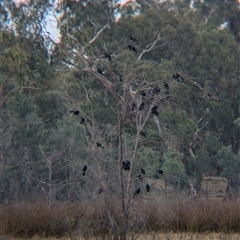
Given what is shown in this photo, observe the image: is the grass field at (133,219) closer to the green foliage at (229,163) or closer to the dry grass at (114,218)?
the dry grass at (114,218)

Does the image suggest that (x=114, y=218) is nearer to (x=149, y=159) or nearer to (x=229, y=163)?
(x=149, y=159)

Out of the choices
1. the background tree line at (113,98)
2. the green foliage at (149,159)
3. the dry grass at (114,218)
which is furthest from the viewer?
the green foliage at (149,159)

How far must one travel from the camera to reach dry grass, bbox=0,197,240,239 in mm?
9523

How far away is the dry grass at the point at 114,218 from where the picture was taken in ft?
31.2

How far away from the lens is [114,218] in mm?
9344

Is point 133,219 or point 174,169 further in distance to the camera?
point 174,169

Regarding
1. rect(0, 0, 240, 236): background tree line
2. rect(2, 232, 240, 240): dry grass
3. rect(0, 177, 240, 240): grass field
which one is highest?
rect(0, 0, 240, 236): background tree line

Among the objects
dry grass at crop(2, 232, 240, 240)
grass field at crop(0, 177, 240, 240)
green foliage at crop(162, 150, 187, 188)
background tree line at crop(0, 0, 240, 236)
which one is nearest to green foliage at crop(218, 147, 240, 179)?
background tree line at crop(0, 0, 240, 236)

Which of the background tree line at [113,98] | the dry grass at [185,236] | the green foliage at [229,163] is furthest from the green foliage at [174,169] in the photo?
the green foliage at [229,163]

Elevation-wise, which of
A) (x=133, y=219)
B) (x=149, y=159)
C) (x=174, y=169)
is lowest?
(x=133, y=219)

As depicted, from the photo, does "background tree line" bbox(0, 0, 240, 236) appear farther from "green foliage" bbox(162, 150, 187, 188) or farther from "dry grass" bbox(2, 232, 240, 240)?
"dry grass" bbox(2, 232, 240, 240)

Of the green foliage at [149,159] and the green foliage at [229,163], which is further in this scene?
the green foliage at [229,163]

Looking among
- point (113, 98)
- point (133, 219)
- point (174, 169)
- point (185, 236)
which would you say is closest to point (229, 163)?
point (174, 169)

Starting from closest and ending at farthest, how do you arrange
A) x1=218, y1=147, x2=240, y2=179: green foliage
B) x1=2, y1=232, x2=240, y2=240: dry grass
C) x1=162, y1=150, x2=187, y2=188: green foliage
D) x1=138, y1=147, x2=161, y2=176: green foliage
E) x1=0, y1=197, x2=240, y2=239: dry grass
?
x1=0, y1=197, x2=240, y2=239: dry grass < x1=2, y1=232, x2=240, y2=240: dry grass < x1=138, y1=147, x2=161, y2=176: green foliage < x1=162, y1=150, x2=187, y2=188: green foliage < x1=218, y1=147, x2=240, y2=179: green foliage
